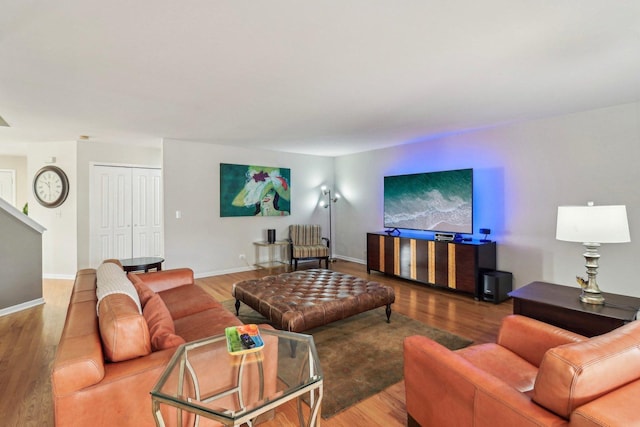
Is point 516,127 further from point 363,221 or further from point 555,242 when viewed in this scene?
point 363,221

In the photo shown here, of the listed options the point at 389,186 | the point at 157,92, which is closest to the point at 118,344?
the point at 157,92

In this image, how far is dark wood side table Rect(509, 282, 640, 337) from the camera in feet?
6.47

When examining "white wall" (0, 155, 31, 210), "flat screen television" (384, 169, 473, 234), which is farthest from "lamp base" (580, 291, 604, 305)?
"white wall" (0, 155, 31, 210)

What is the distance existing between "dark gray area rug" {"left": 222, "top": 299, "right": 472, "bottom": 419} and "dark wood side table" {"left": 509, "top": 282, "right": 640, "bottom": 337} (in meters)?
0.68

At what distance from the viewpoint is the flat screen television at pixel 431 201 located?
4.38m

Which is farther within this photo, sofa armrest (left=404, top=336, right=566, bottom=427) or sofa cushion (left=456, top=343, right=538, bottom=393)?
sofa cushion (left=456, top=343, right=538, bottom=393)

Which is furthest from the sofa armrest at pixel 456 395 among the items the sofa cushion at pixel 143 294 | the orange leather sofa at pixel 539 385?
the sofa cushion at pixel 143 294

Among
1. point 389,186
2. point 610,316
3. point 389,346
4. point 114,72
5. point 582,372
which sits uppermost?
point 114,72

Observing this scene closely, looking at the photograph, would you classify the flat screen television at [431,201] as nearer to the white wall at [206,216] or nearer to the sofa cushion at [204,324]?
the white wall at [206,216]

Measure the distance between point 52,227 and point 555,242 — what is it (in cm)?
773

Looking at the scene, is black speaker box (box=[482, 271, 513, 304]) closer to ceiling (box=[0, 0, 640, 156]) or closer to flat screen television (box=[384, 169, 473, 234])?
flat screen television (box=[384, 169, 473, 234])

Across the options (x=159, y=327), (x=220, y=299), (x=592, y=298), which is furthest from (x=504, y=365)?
(x=220, y=299)

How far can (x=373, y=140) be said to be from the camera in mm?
5074

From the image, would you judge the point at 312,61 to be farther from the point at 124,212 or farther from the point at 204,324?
the point at 124,212
